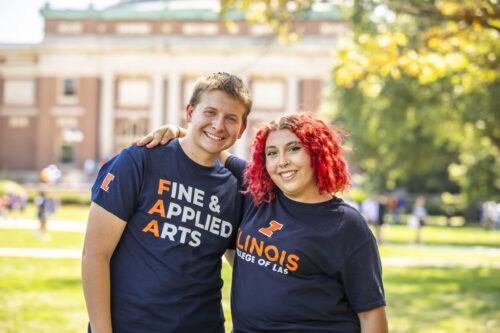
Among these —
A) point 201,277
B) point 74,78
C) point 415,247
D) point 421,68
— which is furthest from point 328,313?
point 74,78

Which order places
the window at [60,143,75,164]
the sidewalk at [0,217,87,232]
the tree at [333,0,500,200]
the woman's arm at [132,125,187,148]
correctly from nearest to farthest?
1. the woman's arm at [132,125,187,148]
2. the tree at [333,0,500,200]
3. the sidewalk at [0,217,87,232]
4. the window at [60,143,75,164]

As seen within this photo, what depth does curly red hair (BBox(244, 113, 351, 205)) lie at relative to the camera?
267 centimetres

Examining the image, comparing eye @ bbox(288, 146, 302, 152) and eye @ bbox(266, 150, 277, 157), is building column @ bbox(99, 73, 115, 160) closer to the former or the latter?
eye @ bbox(266, 150, 277, 157)

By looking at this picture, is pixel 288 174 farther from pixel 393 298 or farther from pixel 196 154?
pixel 393 298

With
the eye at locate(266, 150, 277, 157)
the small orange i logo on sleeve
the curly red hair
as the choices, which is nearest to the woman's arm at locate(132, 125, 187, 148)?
the small orange i logo on sleeve

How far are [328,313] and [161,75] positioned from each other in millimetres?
47753

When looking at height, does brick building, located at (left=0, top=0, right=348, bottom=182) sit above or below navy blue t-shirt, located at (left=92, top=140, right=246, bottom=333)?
above

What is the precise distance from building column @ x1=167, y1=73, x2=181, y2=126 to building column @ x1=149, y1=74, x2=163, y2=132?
30.2 inches

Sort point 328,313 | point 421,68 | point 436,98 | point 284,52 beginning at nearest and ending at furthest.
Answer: point 328,313 < point 421,68 < point 436,98 < point 284,52

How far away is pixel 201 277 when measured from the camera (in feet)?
9.18

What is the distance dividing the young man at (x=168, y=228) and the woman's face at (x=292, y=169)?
0.35 m

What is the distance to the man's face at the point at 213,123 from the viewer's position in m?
2.88

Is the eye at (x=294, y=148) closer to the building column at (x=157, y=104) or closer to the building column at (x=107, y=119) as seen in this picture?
the building column at (x=157, y=104)

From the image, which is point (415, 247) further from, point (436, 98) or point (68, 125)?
point (68, 125)
